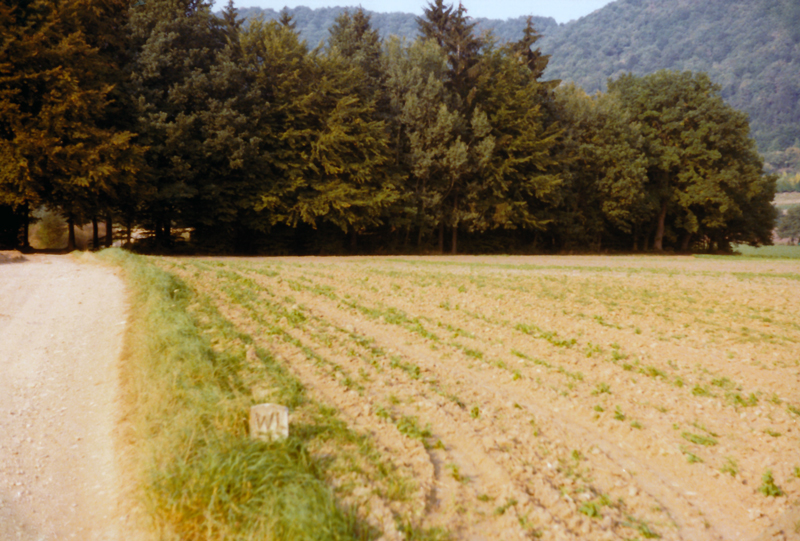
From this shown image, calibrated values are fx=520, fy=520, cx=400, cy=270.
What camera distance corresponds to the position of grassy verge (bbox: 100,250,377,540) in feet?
11.0

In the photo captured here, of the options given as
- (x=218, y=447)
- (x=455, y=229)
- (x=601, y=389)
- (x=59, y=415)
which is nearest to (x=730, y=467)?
(x=601, y=389)

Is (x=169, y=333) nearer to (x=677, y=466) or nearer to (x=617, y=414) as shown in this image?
(x=617, y=414)

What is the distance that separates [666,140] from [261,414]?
44887 millimetres

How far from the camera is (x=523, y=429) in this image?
5324 millimetres

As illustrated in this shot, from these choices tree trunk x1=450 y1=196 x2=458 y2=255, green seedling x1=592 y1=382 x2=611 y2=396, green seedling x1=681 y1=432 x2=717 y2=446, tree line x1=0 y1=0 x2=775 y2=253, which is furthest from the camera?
tree trunk x1=450 y1=196 x2=458 y2=255

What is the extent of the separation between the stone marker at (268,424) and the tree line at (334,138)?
1985 cm

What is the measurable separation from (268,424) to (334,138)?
85.1 feet

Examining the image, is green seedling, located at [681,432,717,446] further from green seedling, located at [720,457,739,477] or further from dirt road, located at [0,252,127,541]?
dirt road, located at [0,252,127,541]

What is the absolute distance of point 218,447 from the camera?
3.99m

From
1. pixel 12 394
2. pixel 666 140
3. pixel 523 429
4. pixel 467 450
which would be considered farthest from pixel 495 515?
pixel 666 140

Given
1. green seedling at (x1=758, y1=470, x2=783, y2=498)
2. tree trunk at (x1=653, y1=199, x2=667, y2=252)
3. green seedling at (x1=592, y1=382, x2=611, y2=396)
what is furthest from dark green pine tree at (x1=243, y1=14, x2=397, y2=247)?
tree trunk at (x1=653, y1=199, x2=667, y2=252)

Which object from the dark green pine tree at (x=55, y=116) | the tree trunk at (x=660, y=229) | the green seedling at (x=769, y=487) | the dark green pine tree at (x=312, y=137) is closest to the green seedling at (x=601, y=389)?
the green seedling at (x=769, y=487)

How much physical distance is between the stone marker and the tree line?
65.1 ft

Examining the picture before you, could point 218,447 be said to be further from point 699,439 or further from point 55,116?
point 55,116
